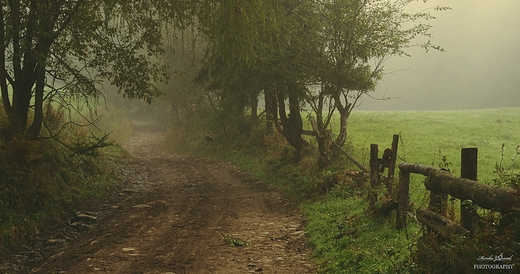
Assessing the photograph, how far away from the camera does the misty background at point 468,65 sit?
10606cm

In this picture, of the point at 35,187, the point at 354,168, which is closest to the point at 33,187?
the point at 35,187

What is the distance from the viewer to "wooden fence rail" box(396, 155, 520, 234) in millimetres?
4234

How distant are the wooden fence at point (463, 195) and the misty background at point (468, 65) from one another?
98.6m

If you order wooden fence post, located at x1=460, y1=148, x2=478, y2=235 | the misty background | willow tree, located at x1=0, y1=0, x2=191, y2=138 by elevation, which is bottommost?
wooden fence post, located at x1=460, y1=148, x2=478, y2=235

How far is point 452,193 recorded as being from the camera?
5469mm

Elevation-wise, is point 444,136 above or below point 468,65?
below

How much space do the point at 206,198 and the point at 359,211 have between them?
5605 millimetres

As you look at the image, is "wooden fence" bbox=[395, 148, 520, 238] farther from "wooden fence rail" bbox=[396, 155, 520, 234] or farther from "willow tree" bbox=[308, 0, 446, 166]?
"willow tree" bbox=[308, 0, 446, 166]

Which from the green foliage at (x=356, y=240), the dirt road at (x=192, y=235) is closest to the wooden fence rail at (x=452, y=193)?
the green foliage at (x=356, y=240)

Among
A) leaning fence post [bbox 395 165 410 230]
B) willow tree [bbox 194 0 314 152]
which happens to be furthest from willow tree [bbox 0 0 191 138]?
leaning fence post [bbox 395 165 410 230]

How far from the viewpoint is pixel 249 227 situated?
10164 millimetres

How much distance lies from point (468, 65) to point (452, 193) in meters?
139

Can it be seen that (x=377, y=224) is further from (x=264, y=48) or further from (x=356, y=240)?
(x=264, y=48)

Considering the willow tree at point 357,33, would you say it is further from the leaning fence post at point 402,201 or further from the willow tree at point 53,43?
the leaning fence post at point 402,201
